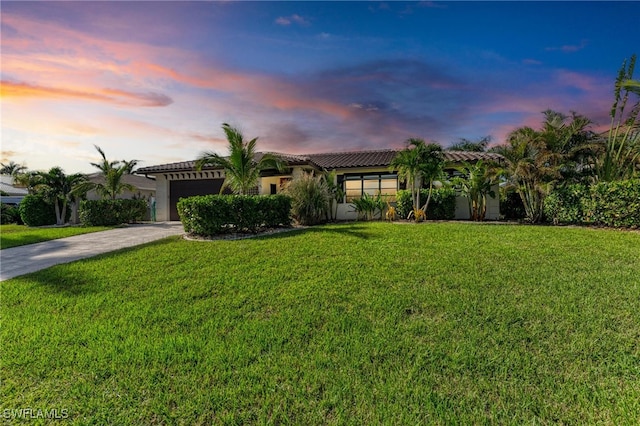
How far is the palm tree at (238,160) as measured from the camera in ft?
37.7

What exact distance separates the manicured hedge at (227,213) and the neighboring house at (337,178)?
4.64 metres

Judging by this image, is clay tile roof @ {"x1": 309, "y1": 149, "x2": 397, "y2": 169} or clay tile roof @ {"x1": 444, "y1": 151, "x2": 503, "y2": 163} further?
clay tile roof @ {"x1": 309, "y1": 149, "x2": 397, "y2": 169}

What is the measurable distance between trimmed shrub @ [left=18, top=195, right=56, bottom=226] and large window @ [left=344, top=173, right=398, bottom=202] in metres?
18.0

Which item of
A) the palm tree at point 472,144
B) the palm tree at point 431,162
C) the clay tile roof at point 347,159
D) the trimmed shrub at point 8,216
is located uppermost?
the palm tree at point 472,144

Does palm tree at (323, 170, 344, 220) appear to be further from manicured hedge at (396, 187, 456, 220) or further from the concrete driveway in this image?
the concrete driveway

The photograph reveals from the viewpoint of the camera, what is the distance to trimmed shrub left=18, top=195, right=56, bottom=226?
58.5ft

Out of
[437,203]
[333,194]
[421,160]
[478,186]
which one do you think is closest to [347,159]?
[333,194]

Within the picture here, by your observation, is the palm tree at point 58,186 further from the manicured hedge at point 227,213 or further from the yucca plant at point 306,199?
the yucca plant at point 306,199

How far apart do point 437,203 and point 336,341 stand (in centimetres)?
1288

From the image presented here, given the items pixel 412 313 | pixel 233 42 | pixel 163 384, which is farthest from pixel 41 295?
pixel 233 42

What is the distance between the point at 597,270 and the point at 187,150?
12.9 m

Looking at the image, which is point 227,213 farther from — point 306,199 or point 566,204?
point 566,204

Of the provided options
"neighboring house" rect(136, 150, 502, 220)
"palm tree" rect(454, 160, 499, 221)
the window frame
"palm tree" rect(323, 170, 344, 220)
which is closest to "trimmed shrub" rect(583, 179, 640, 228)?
"palm tree" rect(454, 160, 499, 221)

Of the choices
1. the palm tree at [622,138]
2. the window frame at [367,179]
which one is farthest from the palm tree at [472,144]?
the palm tree at [622,138]
